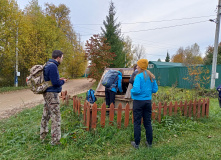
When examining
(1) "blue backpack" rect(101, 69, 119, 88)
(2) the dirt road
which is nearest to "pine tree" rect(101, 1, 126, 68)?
(2) the dirt road

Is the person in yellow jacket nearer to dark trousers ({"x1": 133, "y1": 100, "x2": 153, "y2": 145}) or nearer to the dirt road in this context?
dark trousers ({"x1": 133, "y1": 100, "x2": 153, "y2": 145})

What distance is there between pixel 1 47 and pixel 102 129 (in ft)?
38.1

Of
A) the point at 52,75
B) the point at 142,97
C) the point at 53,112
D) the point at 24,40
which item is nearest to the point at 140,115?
the point at 142,97

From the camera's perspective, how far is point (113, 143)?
124 inches

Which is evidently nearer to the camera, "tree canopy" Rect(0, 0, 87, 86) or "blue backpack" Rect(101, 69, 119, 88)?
"blue backpack" Rect(101, 69, 119, 88)

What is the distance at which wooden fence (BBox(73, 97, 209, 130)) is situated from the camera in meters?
3.45

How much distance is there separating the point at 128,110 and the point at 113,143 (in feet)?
2.94

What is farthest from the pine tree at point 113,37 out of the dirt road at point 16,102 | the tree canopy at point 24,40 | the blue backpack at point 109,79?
the blue backpack at point 109,79

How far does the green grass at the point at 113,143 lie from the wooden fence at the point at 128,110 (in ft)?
0.59

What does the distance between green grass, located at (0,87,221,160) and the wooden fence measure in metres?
0.18

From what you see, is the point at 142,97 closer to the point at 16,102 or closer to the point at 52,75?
the point at 52,75

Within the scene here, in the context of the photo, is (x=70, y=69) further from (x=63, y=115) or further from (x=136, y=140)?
(x=136, y=140)

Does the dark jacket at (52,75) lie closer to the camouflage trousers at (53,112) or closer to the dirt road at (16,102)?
the camouflage trousers at (53,112)

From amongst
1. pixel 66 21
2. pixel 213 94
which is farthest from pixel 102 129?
pixel 66 21
